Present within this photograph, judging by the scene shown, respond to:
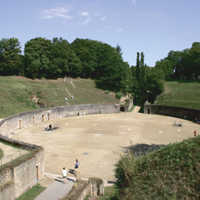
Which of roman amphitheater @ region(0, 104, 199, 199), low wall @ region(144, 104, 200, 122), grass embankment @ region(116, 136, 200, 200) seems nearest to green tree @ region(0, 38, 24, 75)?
roman amphitheater @ region(0, 104, 199, 199)

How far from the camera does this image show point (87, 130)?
33000mm

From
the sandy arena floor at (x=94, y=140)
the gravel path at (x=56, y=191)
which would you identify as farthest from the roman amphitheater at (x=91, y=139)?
the gravel path at (x=56, y=191)

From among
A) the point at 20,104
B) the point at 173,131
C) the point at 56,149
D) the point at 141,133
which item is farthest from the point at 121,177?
the point at 20,104

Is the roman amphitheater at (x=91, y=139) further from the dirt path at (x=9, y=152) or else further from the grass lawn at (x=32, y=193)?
the grass lawn at (x=32, y=193)

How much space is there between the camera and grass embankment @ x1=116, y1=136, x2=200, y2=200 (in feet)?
29.3

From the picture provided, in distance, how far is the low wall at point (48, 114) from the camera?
30.7m

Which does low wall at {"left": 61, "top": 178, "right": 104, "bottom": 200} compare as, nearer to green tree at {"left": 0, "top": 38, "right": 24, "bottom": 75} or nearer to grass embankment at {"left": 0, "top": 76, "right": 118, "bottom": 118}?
grass embankment at {"left": 0, "top": 76, "right": 118, "bottom": 118}

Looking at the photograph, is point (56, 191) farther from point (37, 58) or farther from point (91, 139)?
point (37, 58)

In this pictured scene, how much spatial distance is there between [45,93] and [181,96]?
120 ft

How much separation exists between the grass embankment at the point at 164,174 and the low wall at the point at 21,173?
259 inches

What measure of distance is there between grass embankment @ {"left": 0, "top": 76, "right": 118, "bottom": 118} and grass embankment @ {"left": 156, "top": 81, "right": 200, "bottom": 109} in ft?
46.5

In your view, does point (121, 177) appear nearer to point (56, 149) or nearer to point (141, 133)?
point (56, 149)

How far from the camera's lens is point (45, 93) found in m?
49.3

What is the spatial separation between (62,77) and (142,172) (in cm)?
5738
